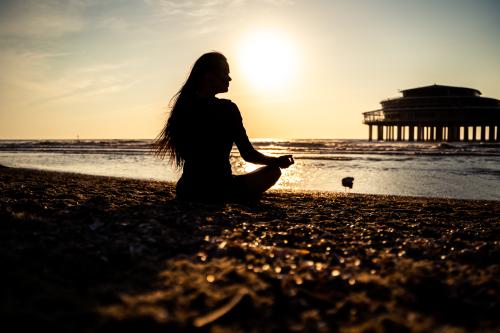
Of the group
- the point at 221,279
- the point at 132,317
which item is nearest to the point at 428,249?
the point at 221,279

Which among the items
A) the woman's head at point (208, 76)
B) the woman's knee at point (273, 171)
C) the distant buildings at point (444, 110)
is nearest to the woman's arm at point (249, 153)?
the woman's knee at point (273, 171)

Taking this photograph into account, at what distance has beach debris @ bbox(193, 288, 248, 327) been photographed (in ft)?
5.42

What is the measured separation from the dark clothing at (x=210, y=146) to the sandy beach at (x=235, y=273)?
33.5 inches

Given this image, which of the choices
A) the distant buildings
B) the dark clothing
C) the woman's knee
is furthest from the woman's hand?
the distant buildings

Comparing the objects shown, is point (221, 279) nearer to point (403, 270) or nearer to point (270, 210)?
point (403, 270)

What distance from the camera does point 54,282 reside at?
1986mm

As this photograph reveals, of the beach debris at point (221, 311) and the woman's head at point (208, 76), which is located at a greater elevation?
the woman's head at point (208, 76)

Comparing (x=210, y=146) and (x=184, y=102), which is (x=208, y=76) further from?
(x=210, y=146)

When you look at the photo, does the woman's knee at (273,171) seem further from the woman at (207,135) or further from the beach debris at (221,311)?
the beach debris at (221,311)

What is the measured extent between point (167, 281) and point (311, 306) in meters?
0.84

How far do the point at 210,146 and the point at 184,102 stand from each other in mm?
686

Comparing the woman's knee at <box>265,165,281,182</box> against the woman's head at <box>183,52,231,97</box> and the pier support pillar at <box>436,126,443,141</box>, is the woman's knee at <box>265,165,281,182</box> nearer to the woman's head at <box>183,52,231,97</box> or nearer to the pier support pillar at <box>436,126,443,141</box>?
→ the woman's head at <box>183,52,231,97</box>

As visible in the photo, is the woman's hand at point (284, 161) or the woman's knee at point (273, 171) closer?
the woman's hand at point (284, 161)

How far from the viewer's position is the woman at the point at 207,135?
4.65m
